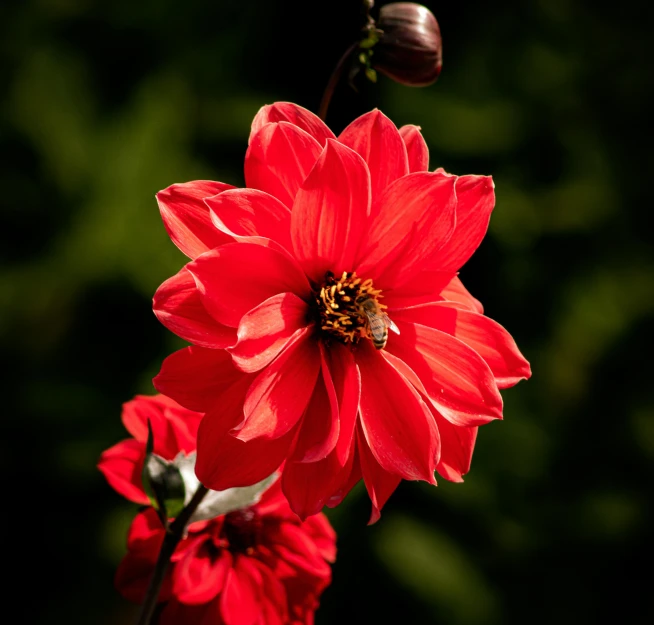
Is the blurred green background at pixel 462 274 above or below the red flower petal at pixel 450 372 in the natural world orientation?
below

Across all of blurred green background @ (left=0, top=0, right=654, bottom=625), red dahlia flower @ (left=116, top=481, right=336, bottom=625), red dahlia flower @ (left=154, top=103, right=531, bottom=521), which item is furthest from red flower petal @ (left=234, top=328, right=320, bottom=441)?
blurred green background @ (left=0, top=0, right=654, bottom=625)

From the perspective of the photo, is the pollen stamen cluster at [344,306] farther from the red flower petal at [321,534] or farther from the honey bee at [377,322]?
the red flower petal at [321,534]

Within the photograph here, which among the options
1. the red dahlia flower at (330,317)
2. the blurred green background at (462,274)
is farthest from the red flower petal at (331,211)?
the blurred green background at (462,274)

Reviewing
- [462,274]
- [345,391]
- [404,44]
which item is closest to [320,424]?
[345,391]

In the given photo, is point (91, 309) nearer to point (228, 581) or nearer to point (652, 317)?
point (228, 581)

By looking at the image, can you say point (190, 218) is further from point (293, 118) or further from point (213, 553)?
point (213, 553)
